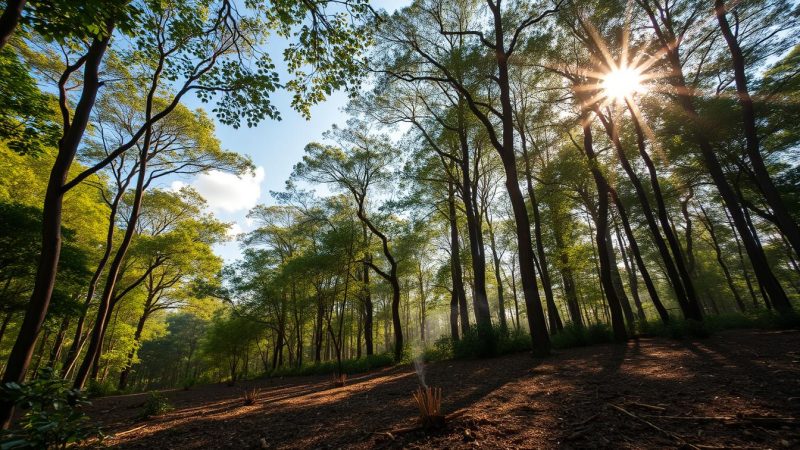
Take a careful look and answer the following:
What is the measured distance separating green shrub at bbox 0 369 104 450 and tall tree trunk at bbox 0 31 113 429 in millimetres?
1915

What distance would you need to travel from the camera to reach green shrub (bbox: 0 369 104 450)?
2.38 meters

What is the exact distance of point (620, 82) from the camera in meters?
12.3

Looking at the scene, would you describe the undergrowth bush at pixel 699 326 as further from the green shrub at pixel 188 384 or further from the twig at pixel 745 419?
the green shrub at pixel 188 384

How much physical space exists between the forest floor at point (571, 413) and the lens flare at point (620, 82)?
9905 mm

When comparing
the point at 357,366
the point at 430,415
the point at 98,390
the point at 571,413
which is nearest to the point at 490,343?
the point at 571,413

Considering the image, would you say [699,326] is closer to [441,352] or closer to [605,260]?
[605,260]

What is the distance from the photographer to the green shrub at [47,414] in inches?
93.9

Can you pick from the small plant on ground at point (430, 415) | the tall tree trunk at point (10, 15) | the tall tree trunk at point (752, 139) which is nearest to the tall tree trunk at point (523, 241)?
the small plant on ground at point (430, 415)

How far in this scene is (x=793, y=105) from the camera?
11.7m

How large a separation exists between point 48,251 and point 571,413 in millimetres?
8005

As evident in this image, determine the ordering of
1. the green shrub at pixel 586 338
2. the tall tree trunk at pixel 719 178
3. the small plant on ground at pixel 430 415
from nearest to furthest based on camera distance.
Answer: the small plant on ground at pixel 430 415 → the green shrub at pixel 586 338 → the tall tree trunk at pixel 719 178

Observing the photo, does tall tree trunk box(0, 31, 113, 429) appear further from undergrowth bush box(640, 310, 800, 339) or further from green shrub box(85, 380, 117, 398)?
undergrowth bush box(640, 310, 800, 339)

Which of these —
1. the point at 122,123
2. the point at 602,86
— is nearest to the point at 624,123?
the point at 602,86

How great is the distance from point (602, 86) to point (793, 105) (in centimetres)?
769
